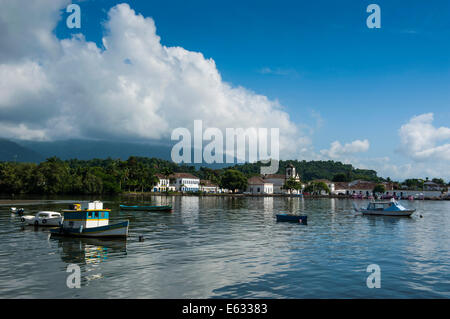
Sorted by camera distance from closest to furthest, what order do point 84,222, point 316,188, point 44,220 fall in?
point 84,222 → point 44,220 → point 316,188

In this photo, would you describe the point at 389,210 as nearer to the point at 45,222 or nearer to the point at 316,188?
the point at 45,222

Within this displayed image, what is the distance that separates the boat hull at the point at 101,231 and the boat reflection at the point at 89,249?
415 mm

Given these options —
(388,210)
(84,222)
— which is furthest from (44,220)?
(388,210)

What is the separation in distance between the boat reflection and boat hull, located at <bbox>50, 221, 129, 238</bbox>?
415mm

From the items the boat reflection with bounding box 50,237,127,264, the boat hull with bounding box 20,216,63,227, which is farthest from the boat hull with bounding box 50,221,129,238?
the boat hull with bounding box 20,216,63,227

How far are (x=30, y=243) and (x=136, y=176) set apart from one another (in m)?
136

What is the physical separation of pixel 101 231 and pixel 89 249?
13.0ft

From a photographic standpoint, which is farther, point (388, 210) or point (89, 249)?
point (388, 210)

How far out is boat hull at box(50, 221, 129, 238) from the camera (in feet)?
103

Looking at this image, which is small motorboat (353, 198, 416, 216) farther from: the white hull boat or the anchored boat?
the anchored boat

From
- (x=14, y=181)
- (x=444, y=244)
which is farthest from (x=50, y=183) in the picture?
(x=444, y=244)

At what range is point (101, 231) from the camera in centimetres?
3189

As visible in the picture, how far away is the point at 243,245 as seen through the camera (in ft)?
98.2
